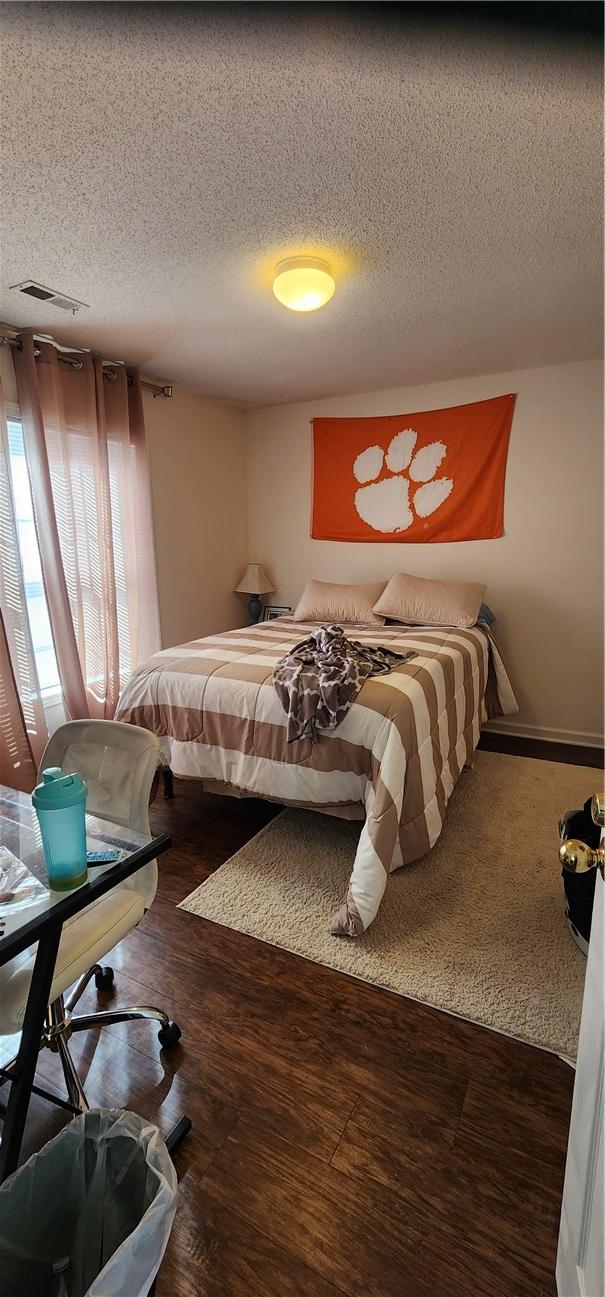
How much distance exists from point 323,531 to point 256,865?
274cm

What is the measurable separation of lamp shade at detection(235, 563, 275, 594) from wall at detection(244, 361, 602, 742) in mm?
890

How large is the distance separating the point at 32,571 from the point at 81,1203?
8.19 ft

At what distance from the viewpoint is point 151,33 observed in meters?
1.09

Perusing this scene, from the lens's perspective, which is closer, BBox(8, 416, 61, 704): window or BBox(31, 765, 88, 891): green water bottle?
BBox(31, 765, 88, 891): green water bottle

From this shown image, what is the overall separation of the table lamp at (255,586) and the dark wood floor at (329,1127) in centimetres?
300

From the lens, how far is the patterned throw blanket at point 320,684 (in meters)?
1.94

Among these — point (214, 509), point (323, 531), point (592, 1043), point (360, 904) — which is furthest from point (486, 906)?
point (214, 509)

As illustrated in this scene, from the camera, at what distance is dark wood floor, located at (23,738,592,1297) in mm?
958

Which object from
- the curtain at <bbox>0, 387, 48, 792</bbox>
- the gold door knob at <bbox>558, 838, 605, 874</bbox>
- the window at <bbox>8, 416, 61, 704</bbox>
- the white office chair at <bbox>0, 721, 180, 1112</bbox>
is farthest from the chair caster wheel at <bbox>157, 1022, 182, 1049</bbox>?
the window at <bbox>8, 416, 61, 704</bbox>

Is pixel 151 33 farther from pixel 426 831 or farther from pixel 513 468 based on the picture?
pixel 513 468

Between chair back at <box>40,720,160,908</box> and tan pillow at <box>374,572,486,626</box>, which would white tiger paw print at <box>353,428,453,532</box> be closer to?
tan pillow at <box>374,572,486,626</box>

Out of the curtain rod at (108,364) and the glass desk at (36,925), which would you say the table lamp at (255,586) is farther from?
the glass desk at (36,925)

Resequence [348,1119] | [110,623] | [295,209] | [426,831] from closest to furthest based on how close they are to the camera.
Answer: [348,1119] → [295,209] → [426,831] → [110,623]

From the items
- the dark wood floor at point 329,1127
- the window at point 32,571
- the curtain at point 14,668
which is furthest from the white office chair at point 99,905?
the window at point 32,571
